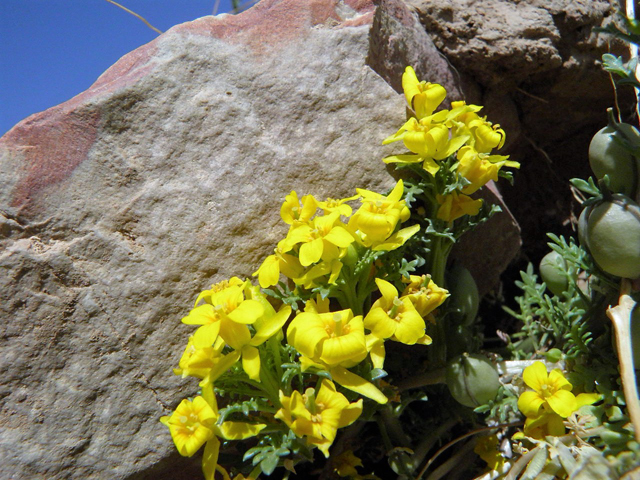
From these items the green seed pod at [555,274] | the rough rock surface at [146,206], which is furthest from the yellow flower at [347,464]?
the green seed pod at [555,274]

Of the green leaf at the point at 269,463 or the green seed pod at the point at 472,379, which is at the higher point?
the green leaf at the point at 269,463

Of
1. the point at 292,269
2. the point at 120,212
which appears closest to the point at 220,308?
the point at 292,269

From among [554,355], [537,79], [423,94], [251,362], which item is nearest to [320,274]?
[251,362]

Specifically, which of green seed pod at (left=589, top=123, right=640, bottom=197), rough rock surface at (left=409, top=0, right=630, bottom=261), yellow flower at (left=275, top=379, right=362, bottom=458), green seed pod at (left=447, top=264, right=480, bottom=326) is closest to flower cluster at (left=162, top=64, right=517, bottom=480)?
yellow flower at (left=275, top=379, right=362, bottom=458)

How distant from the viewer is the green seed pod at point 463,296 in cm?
192

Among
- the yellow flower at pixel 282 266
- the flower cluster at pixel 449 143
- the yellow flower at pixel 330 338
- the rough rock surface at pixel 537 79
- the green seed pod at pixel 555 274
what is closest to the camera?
the yellow flower at pixel 330 338

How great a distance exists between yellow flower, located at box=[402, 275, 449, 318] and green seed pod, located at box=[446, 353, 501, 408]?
279 millimetres

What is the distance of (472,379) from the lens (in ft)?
5.82

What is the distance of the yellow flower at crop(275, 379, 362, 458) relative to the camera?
1.40 metres

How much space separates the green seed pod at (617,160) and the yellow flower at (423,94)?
52 cm

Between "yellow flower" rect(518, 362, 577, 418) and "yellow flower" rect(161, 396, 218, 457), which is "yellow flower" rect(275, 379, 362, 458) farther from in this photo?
"yellow flower" rect(518, 362, 577, 418)

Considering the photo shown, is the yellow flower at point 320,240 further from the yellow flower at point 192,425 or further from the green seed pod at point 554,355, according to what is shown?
the green seed pod at point 554,355

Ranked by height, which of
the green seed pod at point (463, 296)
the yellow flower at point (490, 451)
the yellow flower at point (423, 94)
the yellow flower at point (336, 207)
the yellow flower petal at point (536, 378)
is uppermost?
the yellow flower at point (423, 94)

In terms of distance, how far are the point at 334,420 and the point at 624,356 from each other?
0.82m
